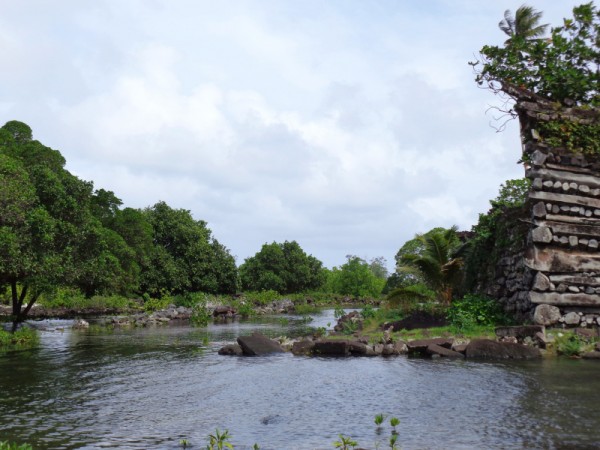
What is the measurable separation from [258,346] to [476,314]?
806cm

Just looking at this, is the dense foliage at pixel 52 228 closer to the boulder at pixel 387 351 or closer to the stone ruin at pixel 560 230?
the boulder at pixel 387 351

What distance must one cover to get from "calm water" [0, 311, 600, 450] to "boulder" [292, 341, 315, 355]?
1.00m

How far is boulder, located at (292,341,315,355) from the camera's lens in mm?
18266

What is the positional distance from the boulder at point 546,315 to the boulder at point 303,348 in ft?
23.4

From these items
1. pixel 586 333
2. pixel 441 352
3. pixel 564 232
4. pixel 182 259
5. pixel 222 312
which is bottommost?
pixel 441 352

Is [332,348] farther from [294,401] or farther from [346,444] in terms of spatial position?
[346,444]

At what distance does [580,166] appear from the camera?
18.9 metres

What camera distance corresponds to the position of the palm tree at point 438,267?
1045 inches

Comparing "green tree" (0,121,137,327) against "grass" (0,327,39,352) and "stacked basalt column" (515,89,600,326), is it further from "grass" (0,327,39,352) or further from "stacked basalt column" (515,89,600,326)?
"stacked basalt column" (515,89,600,326)

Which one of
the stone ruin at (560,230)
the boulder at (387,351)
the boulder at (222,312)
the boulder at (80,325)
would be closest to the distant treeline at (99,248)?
the boulder at (80,325)

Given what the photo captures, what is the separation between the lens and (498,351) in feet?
53.5

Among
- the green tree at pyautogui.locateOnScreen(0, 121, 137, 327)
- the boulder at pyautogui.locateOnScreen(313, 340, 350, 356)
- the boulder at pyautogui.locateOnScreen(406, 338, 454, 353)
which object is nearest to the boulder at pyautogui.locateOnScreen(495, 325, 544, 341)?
the boulder at pyautogui.locateOnScreen(406, 338, 454, 353)

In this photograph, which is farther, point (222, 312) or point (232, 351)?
point (222, 312)

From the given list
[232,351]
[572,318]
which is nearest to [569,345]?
[572,318]
